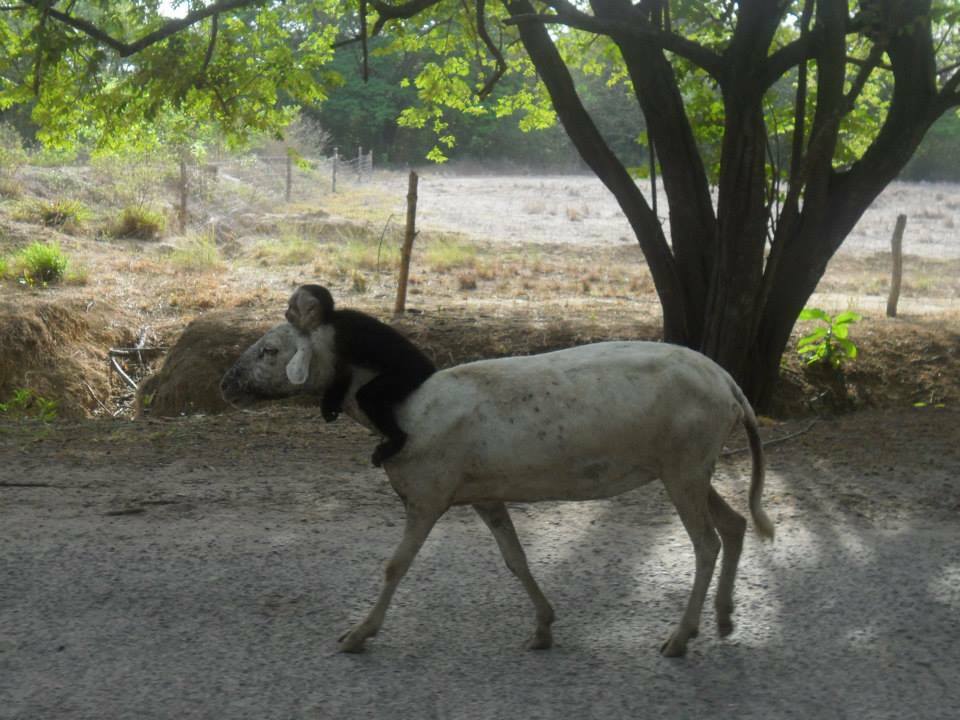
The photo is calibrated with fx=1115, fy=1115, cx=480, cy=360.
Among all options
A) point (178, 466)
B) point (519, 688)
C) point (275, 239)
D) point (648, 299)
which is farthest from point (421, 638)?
point (275, 239)

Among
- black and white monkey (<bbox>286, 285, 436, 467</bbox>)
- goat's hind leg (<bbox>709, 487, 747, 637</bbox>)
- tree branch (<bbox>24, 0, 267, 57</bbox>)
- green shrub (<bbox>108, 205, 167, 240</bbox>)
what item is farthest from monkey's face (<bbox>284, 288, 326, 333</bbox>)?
green shrub (<bbox>108, 205, 167, 240</bbox>)

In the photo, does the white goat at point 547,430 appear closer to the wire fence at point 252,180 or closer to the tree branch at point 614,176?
the tree branch at point 614,176

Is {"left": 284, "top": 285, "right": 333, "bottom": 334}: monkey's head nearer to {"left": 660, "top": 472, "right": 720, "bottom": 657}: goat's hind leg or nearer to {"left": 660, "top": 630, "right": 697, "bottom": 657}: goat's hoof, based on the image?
{"left": 660, "top": 472, "right": 720, "bottom": 657}: goat's hind leg

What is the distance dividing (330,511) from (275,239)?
20.5 m

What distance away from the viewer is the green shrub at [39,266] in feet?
61.1

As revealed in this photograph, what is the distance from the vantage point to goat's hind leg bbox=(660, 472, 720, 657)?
5012 millimetres

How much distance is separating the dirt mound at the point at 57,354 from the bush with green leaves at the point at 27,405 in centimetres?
15

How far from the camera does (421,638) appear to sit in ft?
17.5

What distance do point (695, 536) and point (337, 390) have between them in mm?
1769

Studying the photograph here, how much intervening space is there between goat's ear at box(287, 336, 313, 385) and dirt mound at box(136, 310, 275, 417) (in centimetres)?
836

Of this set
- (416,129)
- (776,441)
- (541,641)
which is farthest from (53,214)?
(416,129)

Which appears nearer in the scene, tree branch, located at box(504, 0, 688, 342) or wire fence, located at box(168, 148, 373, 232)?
tree branch, located at box(504, 0, 688, 342)

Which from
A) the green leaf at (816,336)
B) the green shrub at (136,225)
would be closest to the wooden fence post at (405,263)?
the green leaf at (816,336)

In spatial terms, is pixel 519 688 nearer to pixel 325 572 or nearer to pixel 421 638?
pixel 421 638
